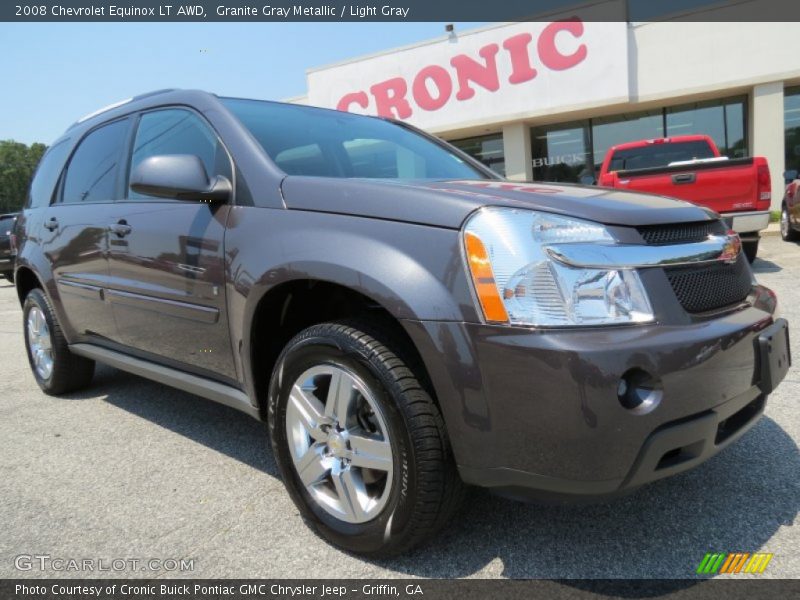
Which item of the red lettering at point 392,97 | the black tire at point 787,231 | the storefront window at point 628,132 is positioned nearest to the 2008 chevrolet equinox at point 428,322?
the black tire at point 787,231

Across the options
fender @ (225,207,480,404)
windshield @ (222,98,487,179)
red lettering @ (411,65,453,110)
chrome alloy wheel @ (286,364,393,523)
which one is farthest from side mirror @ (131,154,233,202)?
red lettering @ (411,65,453,110)

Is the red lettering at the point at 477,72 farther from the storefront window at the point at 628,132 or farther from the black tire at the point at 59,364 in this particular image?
the black tire at the point at 59,364

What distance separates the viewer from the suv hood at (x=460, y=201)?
70.3 inches

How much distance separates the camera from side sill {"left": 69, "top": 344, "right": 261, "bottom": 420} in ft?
8.15

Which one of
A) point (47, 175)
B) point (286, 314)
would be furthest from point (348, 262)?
point (47, 175)

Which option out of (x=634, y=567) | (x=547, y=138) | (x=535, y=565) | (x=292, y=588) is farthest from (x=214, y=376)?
(x=547, y=138)

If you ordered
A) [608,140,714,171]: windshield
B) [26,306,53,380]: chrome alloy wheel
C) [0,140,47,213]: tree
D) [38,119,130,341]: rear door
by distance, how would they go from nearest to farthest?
1. [38,119,130,341]: rear door
2. [26,306,53,380]: chrome alloy wheel
3. [608,140,714,171]: windshield
4. [0,140,47,213]: tree

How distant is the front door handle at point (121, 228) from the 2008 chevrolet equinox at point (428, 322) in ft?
0.17

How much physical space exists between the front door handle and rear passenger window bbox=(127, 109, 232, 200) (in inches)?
5.9

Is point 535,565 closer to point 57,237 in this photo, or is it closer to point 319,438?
point 319,438

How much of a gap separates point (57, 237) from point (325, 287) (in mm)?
2366

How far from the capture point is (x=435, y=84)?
1612 cm

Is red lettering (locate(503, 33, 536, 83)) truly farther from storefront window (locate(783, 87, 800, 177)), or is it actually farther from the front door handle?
the front door handle

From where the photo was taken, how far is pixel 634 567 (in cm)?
190
